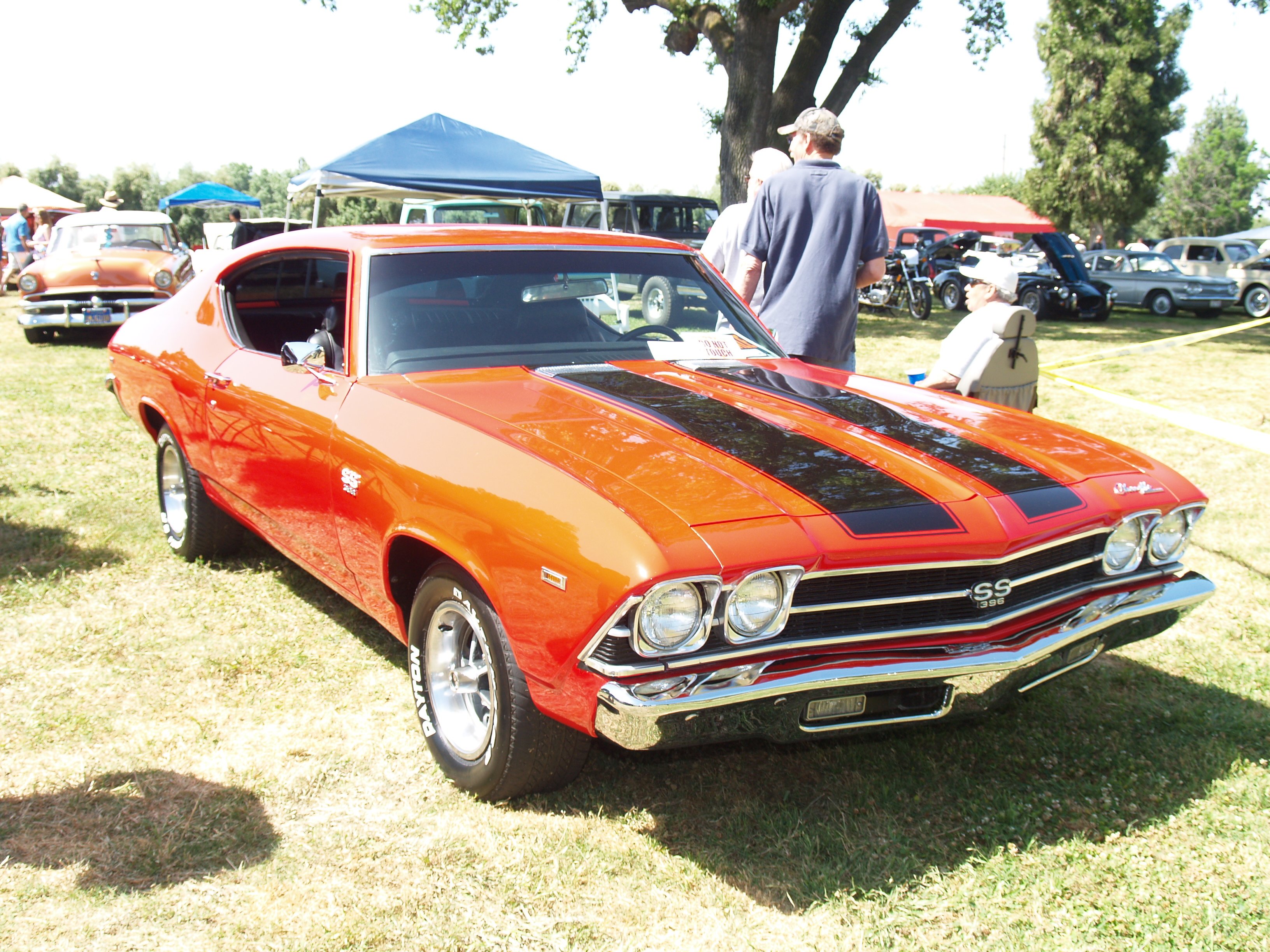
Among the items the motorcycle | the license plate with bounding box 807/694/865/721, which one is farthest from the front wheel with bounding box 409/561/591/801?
the motorcycle

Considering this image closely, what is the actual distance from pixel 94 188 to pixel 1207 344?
186ft

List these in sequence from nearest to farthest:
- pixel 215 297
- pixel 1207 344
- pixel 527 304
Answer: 1. pixel 527 304
2. pixel 215 297
3. pixel 1207 344

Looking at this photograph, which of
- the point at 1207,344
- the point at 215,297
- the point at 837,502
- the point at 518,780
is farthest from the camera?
the point at 1207,344

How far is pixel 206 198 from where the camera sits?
29734 mm

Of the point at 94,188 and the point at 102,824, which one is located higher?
the point at 94,188

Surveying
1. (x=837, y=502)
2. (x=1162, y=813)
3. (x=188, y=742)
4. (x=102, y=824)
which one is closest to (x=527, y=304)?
(x=837, y=502)

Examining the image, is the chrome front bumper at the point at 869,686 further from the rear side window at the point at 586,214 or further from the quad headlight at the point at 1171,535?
the rear side window at the point at 586,214

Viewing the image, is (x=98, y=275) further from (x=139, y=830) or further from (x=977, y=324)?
(x=139, y=830)

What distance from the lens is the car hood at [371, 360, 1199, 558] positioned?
2500 mm

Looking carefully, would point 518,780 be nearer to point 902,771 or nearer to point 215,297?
point 902,771

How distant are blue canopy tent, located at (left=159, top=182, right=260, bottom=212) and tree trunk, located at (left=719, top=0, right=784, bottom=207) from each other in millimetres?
19279

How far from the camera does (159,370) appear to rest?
461cm

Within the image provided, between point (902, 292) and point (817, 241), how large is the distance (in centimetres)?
1520

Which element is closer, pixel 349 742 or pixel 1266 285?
pixel 349 742
